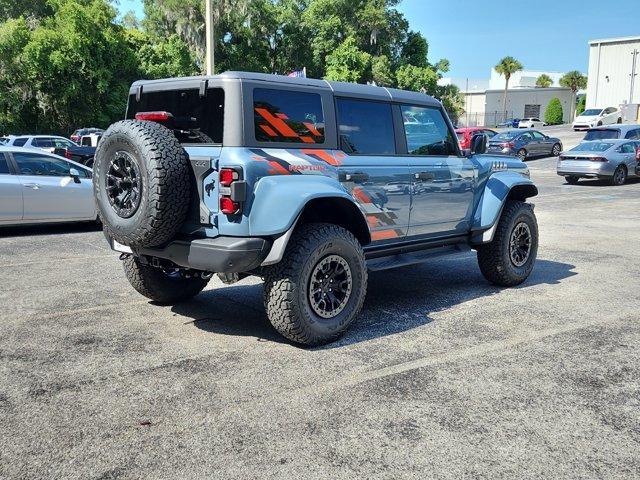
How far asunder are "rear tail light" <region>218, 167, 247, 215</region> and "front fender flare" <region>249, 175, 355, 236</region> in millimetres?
113

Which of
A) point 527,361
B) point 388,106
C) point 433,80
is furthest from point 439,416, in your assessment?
point 433,80

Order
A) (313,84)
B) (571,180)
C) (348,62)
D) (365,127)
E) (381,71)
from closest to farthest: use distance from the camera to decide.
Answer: (313,84) → (365,127) → (571,180) → (348,62) → (381,71)

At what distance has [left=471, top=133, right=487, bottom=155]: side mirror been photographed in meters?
6.55

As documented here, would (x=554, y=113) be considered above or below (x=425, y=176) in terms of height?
above

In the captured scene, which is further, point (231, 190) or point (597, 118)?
point (597, 118)

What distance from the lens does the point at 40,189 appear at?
33.5ft

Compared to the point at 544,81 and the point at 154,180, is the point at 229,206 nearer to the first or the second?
the point at 154,180

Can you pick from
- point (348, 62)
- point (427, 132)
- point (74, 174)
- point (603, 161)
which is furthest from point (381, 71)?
point (427, 132)

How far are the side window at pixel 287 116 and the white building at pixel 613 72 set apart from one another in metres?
62.9

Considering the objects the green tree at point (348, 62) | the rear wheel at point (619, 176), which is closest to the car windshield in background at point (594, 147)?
the rear wheel at point (619, 176)

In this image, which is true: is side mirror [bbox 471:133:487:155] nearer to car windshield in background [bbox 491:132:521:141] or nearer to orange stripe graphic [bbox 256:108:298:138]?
orange stripe graphic [bbox 256:108:298:138]

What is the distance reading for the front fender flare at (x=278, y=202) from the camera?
4539 mm

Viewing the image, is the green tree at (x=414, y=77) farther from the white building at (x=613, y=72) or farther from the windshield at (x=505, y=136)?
the white building at (x=613, y=72)

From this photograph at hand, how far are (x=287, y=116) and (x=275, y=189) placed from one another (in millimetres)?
708
